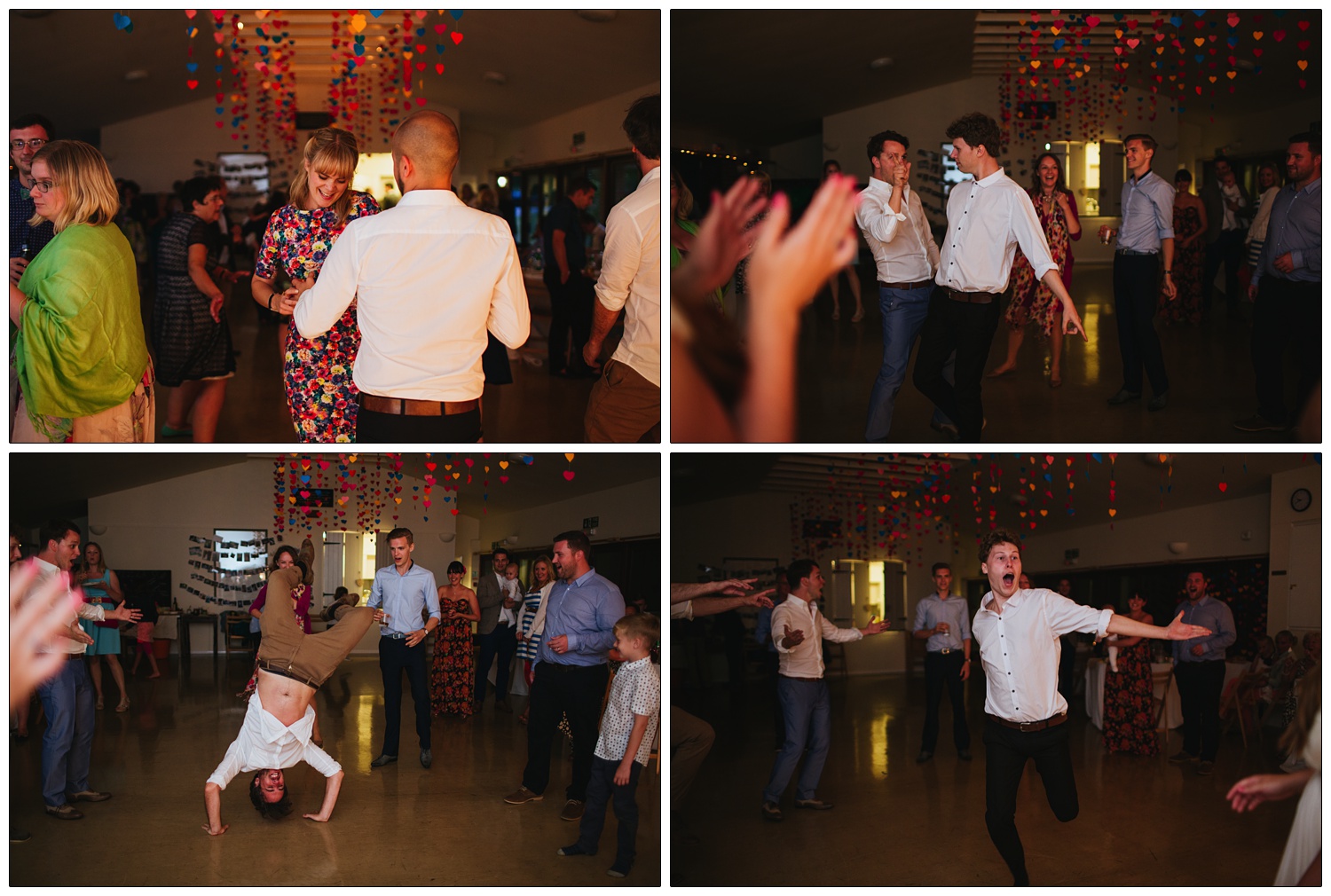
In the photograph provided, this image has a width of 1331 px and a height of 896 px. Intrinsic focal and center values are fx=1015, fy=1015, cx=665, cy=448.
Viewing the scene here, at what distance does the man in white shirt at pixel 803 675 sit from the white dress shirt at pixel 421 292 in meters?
2.17

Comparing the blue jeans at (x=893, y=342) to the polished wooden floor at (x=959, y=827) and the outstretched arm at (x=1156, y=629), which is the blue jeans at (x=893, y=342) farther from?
the polished wooden floor at (x=959, y=827)

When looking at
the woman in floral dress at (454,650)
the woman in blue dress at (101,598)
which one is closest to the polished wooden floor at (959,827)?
the woman in floral dress at (454,650)

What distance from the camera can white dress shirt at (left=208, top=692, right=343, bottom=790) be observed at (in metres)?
3.46

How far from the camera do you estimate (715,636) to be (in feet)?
29.6

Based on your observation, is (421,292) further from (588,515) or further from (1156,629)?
(1156,629)

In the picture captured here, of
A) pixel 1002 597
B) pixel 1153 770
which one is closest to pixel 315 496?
pixel 1002 597

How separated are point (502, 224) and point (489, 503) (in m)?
1.10

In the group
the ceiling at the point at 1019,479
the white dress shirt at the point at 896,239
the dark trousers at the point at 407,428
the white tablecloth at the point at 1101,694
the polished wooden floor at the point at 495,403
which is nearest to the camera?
the dark trousers at the point at 407,428

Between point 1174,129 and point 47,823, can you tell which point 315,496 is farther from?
point 1174,129

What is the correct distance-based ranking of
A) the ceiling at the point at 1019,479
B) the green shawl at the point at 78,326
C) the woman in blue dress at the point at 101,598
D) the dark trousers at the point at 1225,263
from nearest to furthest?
the green shawl at the point at 78,326, the woman in blue dress at the point at 101,598, the ceiling at the point at 1019,479, the dark trousers at the point at 1225,263

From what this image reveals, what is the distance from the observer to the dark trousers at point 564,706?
3.73 metres

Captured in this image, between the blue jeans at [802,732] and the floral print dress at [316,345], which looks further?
the blue jeans at [802,732]

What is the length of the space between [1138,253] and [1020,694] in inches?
101

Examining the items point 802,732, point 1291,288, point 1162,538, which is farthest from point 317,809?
point 1162,538
